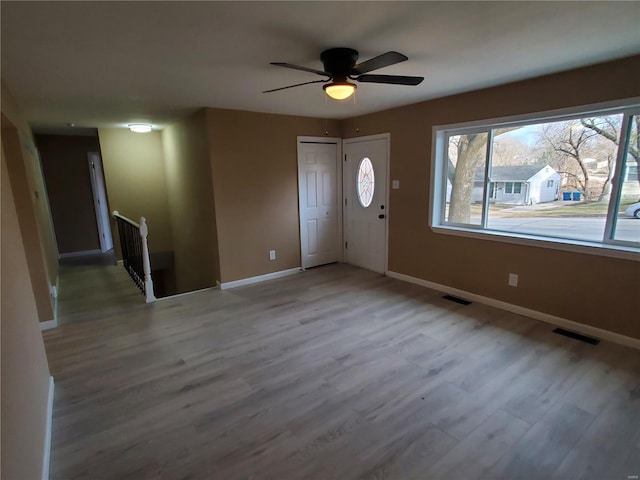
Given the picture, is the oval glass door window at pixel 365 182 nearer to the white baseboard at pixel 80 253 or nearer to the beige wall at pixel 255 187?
the beige wall at pixel 255 187

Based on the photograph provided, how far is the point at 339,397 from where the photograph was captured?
2312 mm

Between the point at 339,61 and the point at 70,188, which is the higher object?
the point at 339,61

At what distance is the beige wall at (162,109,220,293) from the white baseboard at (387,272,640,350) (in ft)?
9.68

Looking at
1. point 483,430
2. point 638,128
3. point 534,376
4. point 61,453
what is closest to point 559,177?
point 638,128

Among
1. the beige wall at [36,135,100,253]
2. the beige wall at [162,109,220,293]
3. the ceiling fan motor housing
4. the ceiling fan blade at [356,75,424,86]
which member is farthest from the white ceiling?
the beige wall at [36,135,100,253]

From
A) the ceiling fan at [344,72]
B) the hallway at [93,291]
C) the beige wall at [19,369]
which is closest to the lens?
the beige wall at [19,369]

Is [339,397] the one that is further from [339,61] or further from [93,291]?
[93,291]

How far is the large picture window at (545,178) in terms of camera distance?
9.40ft

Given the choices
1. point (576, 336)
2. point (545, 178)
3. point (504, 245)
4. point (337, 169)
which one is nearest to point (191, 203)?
point (337, 169)

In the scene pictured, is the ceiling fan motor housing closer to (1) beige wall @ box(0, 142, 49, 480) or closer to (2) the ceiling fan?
(2) the ceiling fan

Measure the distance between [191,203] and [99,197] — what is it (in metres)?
3.21

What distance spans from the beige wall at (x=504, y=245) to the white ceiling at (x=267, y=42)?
0.74 ft

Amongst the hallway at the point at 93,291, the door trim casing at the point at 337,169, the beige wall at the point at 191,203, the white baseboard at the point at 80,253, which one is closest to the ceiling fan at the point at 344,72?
the beige wall at the point at 191,203

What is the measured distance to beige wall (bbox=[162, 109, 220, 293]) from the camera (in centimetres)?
450
